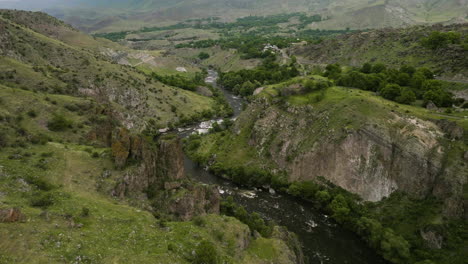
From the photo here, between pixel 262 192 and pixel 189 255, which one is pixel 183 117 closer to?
pixel 262 192

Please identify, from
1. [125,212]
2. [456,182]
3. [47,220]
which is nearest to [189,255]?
[125,212]

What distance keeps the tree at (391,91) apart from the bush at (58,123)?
267 ft

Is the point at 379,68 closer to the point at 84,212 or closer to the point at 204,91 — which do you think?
the point at 204,91

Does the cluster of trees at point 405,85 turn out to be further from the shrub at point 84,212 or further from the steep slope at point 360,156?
the shrub at point 84,212

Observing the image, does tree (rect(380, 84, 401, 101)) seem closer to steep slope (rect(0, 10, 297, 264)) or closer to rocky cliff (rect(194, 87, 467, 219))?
rocky cliff (rect(194, 87, 467, 219))

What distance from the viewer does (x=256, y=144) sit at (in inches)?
3883

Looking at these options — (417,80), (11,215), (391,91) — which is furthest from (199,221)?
(417,80)


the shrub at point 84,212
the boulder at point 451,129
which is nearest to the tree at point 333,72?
the boulder at point 451,129

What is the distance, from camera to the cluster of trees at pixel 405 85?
86.2m

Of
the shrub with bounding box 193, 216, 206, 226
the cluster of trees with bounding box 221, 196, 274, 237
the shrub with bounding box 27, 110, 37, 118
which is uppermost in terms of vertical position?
the shrub with bounding box 27, 110, 37, 118

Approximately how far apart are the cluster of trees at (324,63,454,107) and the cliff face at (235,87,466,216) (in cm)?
1195

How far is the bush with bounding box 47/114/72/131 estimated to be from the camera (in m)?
66.3

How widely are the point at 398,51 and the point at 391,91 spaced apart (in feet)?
207

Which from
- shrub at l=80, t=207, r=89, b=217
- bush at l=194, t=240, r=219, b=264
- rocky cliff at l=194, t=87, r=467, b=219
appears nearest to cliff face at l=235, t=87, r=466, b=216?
rocky cliff at l=194, t=87, r=467, b=219
